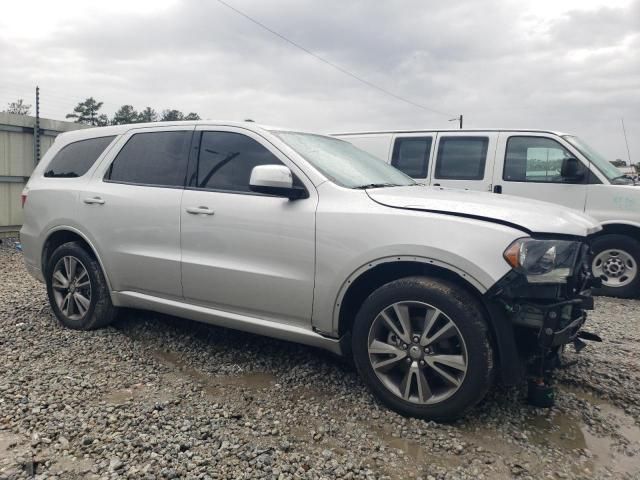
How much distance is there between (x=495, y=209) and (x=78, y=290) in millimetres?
3395

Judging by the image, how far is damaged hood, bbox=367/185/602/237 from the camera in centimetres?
286

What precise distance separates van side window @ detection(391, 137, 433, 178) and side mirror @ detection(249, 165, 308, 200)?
4069mm

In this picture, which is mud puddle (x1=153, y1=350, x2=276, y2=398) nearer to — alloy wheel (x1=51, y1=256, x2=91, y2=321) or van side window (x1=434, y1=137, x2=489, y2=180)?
alloy wheel (x1=51, y1=256, x2=91, y2=321)

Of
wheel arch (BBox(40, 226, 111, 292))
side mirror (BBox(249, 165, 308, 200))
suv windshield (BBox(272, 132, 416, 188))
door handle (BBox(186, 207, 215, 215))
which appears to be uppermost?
suv windshield (BBox(272, 132, 416, 188))

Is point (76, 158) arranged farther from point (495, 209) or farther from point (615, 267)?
point (615, 267)

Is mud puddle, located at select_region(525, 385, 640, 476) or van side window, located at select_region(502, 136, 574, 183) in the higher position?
van side window, located at select_region(502, 136, 574, 183)

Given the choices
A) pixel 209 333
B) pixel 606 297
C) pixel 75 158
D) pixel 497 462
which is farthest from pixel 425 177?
pixel 497 462

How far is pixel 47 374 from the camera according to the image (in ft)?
11.8

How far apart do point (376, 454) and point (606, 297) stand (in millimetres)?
A: 4987

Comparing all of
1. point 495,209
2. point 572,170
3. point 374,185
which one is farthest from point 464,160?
point 495,209

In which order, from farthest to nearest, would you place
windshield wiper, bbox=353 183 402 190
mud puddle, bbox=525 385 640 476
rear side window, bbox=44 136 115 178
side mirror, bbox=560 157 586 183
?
side mirror, bbox=560 157 586 183
rear side window, bbox=44 136 115 178
windshield wiper, bbox=353 183 402 190
mud puddle, bbox=525 385 640 476

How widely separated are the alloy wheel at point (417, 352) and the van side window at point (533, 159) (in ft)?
13.8

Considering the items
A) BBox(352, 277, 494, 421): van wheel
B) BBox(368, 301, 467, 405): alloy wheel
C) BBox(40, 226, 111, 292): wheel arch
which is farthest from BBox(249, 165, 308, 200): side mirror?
BBox(40, 226, 111, 292): wheel arch

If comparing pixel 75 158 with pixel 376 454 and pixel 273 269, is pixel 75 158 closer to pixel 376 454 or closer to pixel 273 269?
pixel 273 269
